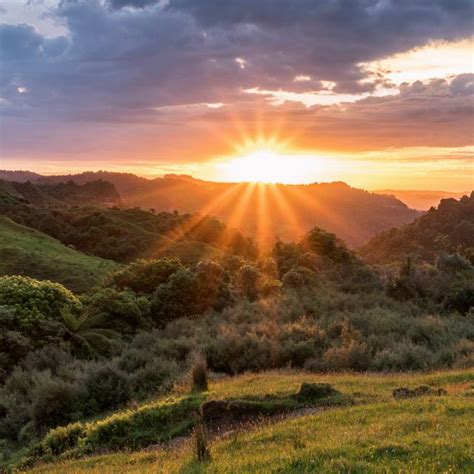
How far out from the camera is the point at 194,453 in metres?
8.59

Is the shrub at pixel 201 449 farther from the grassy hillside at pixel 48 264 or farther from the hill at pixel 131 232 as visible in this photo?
the hill at pixel 131 232

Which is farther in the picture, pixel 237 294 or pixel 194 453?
pixel 237 294

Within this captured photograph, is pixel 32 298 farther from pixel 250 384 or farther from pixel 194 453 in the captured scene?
pixel 194 453

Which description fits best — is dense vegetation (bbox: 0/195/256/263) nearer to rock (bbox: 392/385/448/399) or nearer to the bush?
the bush

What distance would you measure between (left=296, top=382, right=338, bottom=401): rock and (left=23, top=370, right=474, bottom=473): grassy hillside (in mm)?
327

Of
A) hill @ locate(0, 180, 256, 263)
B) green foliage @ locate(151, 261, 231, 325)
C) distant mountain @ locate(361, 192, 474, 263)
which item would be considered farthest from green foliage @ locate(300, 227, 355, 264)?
distant mountain @ locate(361, 192, 474, 263)

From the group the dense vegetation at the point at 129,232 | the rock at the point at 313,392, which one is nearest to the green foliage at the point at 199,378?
the rock at the point at 313,392

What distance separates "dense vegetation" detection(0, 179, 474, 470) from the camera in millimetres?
16578

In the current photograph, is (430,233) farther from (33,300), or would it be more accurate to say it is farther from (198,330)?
(33,300)

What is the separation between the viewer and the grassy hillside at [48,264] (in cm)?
4488

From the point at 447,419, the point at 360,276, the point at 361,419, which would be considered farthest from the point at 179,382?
the point at 360,276

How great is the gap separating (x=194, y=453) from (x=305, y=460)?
6.30 ft

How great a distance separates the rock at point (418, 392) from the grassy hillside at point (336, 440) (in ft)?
0.79

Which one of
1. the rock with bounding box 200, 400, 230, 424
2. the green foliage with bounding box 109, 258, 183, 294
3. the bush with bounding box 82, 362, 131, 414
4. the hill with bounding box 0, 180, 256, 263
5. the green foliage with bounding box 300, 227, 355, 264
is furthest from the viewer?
the hill with bounding box 0, 180, 256, 263
